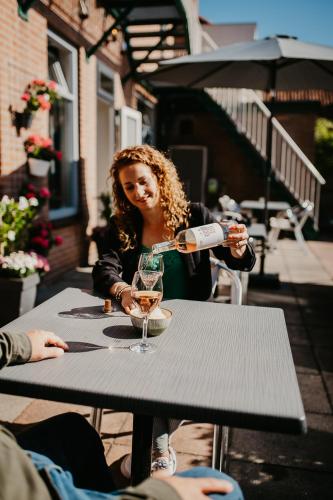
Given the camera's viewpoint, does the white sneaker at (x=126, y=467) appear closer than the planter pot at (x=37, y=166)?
Yes

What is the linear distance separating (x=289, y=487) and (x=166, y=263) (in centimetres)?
119

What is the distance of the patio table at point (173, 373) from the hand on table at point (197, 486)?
14cm

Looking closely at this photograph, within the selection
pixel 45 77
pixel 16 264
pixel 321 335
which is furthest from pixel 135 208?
pixel 45 77

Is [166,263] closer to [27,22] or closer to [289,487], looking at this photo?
[289,487]

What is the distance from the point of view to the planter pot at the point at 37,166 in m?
4.52

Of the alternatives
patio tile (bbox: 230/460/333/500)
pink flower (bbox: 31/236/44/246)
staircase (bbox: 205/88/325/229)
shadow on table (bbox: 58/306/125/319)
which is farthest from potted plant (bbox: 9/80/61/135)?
staircase (bbox: 205/88/325/229)

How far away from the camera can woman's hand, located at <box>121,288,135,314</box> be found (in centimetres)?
168

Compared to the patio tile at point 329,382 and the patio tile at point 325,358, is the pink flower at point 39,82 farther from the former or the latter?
the patio tile at point 329,382

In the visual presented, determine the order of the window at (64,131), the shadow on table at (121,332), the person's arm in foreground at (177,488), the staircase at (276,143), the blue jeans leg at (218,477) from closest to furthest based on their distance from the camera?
the person's arm in foreground at (177,488) → the blue jeans leg at (218,477) → the shadow on table at (121,332) → the window at (64,131) → the staircase at (276,143)

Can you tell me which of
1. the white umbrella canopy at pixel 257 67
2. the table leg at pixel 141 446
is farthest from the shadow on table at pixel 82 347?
the white umbrella canopy at pixel 257 67

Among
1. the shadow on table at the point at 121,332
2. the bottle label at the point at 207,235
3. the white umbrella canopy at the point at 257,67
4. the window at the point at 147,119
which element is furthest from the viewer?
the window at the point at 147,119

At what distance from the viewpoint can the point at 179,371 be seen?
1.24 m

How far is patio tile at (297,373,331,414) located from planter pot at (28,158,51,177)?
3.23 metres

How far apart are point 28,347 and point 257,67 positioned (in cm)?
526
